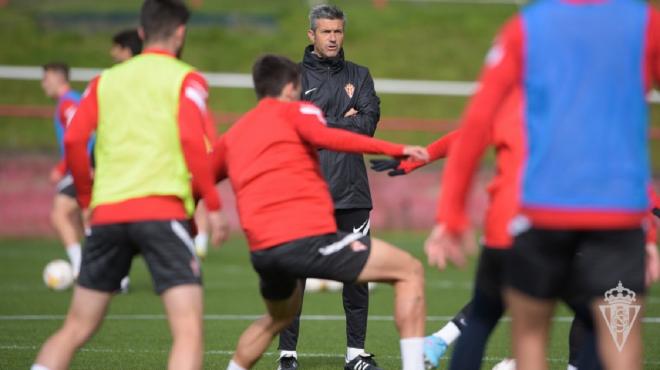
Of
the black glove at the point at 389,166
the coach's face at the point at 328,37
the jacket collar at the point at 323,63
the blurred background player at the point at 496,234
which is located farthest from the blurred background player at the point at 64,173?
the blurred background player at the point at 496,234

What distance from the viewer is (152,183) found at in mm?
6062

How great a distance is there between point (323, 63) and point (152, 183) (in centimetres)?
320

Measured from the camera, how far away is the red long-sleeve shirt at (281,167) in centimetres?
646

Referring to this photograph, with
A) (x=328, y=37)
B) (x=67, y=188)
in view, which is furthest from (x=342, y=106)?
(x=67, y=188)

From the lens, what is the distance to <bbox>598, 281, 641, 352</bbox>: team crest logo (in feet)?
16.4

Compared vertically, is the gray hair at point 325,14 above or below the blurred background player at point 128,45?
above

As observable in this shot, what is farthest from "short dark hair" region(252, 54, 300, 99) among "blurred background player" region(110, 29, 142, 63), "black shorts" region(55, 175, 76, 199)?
"black shorts" region(55, 175, 76, 199)

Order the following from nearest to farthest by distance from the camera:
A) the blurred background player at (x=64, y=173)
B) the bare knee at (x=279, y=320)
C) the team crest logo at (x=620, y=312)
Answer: the team crest logo at (x=620, y=312), the bare knee at (x=279, y=320), the blurred background player at (x=64, y=173)

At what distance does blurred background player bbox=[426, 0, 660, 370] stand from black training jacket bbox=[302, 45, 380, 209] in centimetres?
395

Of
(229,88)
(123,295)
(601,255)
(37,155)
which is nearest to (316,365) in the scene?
(601,255)

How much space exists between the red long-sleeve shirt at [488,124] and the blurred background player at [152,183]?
5.04ft

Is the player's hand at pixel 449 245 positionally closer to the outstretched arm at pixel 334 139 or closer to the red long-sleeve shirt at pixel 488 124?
the red long-sleeve shirt at pixel 488 124

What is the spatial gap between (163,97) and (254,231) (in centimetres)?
93

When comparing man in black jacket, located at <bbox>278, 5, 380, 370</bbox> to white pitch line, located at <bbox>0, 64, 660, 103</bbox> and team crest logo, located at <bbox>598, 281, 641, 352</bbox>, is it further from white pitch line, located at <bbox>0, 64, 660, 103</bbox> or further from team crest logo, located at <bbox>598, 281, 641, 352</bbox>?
white pitch line, located at <bbox>0, 64, 660, 103</bbox>
